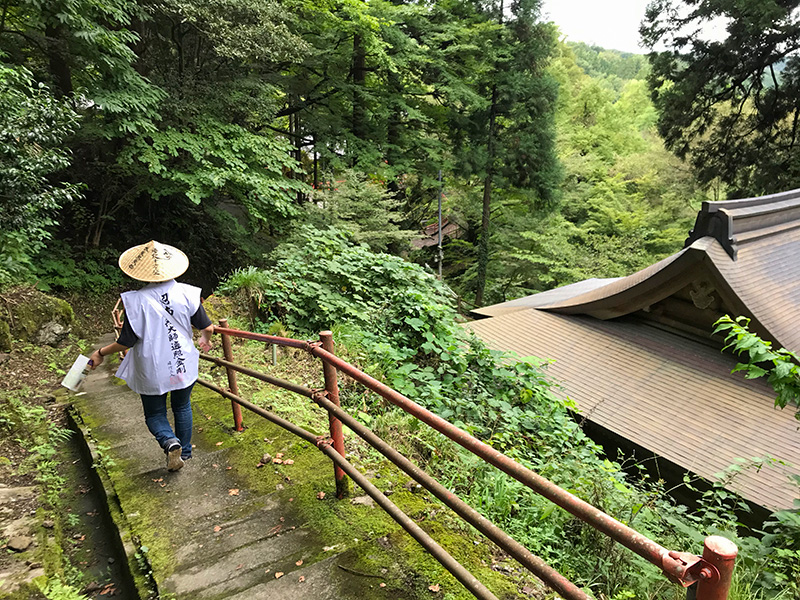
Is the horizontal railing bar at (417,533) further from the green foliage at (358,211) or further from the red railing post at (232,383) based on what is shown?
the green foliage at (358,211)

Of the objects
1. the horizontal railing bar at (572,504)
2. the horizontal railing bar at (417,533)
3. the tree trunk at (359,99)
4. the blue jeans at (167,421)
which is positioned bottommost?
the blue jeans at (167,421)

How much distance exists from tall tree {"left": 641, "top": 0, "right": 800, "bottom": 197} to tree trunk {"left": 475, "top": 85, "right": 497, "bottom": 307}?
18.2ft

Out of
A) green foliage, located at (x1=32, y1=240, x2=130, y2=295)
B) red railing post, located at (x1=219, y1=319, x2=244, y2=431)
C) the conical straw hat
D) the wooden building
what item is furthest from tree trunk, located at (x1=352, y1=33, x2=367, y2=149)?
the conical straw hat

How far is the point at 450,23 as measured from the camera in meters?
16.3

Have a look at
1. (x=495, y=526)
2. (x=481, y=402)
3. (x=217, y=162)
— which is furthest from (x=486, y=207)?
(x=495, y=526)

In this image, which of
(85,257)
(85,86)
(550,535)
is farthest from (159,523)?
(85,257)

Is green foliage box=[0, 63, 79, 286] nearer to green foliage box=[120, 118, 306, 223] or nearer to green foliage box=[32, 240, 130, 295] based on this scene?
green foliage box=[120, 118, 306, 223]

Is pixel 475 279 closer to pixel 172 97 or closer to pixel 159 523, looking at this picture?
pixel 172 97

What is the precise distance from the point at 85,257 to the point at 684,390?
12993 millimetres

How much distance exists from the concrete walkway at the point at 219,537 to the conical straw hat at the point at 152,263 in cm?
142

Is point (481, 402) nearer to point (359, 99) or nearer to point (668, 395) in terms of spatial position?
point (668, 395)

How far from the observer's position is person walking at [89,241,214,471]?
2.92m

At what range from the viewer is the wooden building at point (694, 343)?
5.80 metres

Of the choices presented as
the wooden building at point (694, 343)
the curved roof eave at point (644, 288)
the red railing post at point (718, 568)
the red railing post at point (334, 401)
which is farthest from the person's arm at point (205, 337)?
the curved roof eave at point (644, 288)
